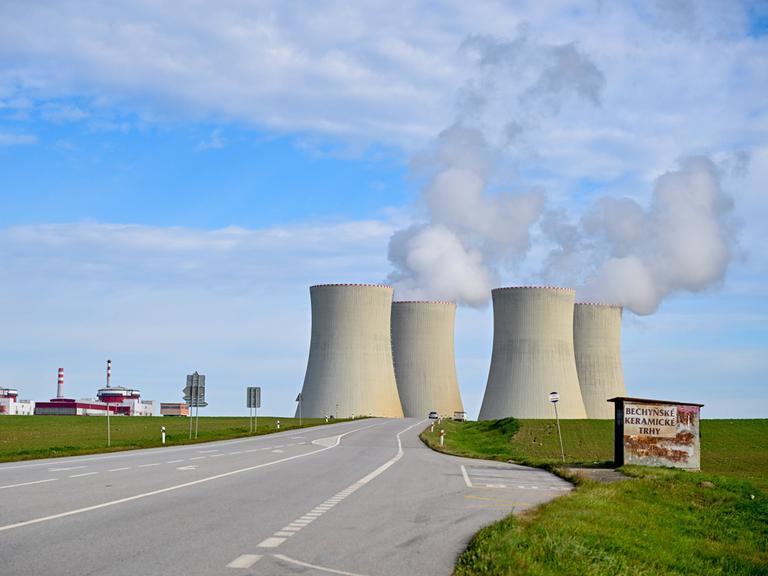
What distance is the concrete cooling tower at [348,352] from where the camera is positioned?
6169cm

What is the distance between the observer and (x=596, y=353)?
6800 centimetres

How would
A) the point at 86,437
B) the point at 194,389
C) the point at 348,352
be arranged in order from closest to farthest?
1. the point at 194,389
2. the point at 86,437
3. the point at 348,352

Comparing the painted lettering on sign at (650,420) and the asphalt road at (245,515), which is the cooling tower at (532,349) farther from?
the asphalt road at (245,515)

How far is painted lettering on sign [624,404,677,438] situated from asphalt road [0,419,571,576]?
405 centimetres

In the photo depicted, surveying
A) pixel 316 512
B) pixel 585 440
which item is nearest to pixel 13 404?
pixel 585 440

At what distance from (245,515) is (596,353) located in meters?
59.8

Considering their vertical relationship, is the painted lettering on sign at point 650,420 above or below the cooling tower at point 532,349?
below

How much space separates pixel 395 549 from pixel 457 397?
68.2 meters

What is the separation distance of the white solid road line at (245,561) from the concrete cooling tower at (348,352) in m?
53.7

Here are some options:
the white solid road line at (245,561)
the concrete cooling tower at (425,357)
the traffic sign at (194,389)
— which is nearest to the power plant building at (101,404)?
the concrete cooling tower at (425,357)

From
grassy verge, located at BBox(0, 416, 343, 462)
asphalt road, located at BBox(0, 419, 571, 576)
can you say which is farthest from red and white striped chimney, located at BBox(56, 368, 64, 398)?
asphalt road, located at BBox(0, 419, 571, 576)

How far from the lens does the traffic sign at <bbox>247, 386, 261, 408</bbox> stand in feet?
146

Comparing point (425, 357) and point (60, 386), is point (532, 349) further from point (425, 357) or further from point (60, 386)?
point (60, 386)

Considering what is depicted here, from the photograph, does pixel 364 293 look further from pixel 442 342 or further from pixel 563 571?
pixel 563 571
